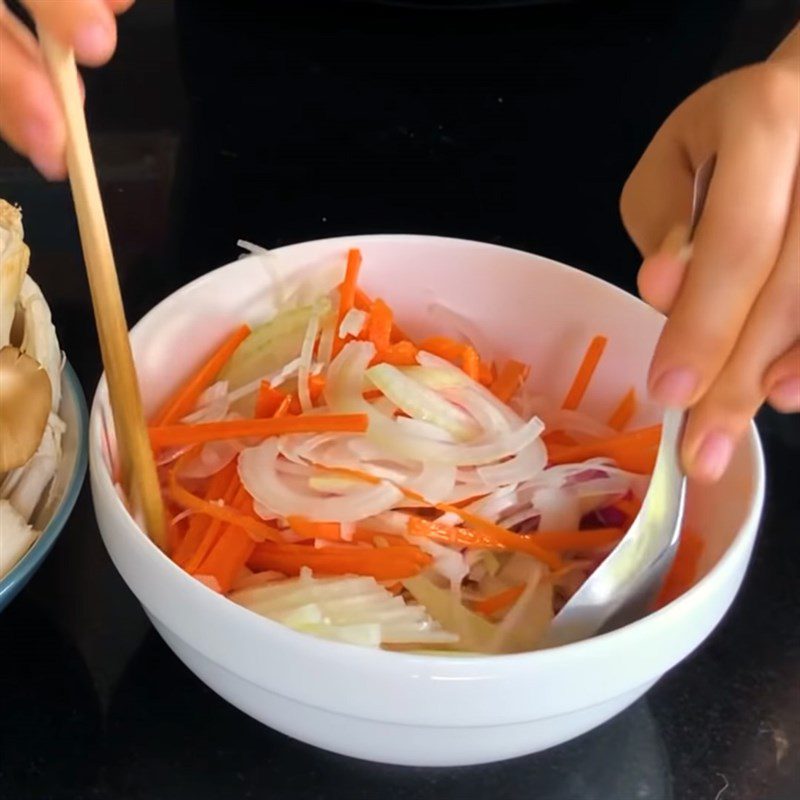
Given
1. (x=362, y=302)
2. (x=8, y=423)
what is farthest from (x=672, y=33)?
(x=8, y=423)

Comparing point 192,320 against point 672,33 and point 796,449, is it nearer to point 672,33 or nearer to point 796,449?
point 796,449

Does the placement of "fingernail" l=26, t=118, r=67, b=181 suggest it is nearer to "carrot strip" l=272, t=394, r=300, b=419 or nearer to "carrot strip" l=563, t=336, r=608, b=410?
"carrot strip" l=272, t=394, r=300, b=419

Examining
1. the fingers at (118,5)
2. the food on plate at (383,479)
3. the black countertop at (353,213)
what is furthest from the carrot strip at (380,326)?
the fingers at (118,5)

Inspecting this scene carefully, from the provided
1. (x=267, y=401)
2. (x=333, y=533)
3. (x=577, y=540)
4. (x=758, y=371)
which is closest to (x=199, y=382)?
(x=267, y=401)

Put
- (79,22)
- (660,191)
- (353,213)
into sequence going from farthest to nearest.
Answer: (353,213), (660,191), (79,22)

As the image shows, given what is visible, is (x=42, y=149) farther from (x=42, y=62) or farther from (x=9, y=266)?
(x=9, y=266)

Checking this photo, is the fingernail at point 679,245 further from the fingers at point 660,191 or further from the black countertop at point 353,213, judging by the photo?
the black countertop at point 353,213
